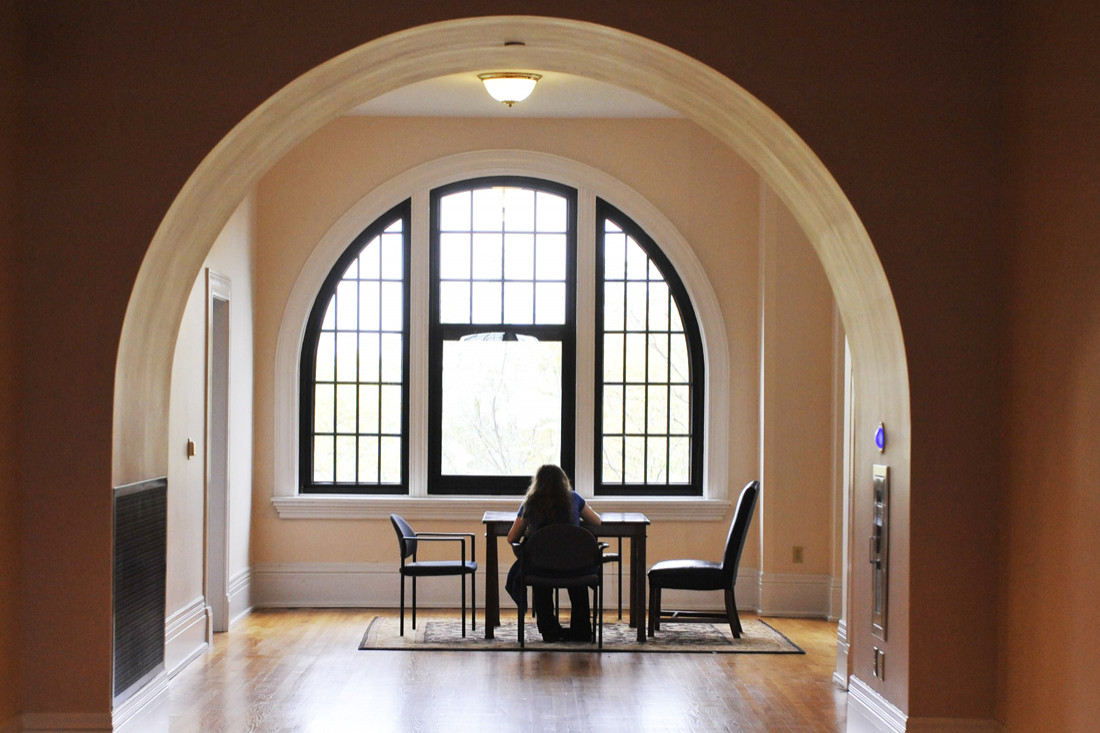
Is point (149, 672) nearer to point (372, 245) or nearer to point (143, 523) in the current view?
point (143, 523)

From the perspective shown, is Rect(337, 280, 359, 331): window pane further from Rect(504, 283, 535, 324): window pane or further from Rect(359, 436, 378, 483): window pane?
Rect(504, 283, 535, 324): window pane

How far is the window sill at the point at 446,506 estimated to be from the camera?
9.29m

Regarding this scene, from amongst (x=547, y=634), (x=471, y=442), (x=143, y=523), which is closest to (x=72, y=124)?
(x=143, y=523)

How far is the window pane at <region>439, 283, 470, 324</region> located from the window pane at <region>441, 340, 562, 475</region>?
0.19m

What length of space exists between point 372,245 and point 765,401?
333cm

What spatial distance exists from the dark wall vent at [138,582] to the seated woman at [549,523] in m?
3.02

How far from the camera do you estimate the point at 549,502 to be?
8.00 meters

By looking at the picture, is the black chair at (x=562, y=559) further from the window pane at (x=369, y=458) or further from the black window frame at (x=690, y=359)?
the window pane at (x=369, y=458)

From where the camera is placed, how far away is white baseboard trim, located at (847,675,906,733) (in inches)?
195

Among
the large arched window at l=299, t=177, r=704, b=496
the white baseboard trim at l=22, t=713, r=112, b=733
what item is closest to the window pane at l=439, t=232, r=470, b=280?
the large arched window at l=299, t=177, r=704, b=496

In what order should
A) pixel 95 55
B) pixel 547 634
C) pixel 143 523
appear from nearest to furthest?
pixel 95 55 < pixel 143 523 < pixel 547 634

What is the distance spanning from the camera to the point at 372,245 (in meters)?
9.53

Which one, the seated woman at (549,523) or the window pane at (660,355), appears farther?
the window pane at (660,355)

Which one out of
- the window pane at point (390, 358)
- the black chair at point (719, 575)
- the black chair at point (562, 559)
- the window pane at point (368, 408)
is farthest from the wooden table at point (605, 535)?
the window pane at point (390, 358)
